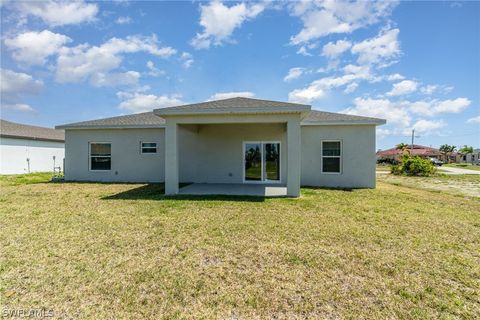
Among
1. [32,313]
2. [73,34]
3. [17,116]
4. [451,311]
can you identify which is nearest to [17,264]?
[32,313]

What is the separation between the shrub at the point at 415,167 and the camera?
69.2 feet

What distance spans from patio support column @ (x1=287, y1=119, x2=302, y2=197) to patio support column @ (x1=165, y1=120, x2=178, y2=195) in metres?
4.33

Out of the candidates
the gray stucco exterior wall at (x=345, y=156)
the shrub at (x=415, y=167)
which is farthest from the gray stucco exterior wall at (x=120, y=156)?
the shrub at (x=415, y=167)

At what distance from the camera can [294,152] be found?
28.8ft

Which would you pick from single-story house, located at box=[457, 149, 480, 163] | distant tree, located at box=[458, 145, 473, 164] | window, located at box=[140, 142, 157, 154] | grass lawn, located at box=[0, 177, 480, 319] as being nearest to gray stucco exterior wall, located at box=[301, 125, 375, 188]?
A: grass lawn, located at box=[0, 177, 480, 319]

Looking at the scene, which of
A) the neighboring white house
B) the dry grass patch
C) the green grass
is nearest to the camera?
the dry grass patch

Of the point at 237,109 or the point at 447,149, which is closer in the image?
the point at 237,109

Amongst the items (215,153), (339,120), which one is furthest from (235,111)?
(339,120)

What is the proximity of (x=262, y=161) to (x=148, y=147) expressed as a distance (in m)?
6.38

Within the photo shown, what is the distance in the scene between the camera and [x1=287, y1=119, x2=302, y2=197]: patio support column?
8711mm

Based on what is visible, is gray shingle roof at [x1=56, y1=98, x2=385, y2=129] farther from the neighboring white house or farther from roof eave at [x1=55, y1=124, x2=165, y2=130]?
the neighboring white house

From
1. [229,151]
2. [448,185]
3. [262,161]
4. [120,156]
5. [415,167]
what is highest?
[229,151]

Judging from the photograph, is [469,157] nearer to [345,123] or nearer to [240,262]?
[345,123]

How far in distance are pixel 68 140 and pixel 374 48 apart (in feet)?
57.0
